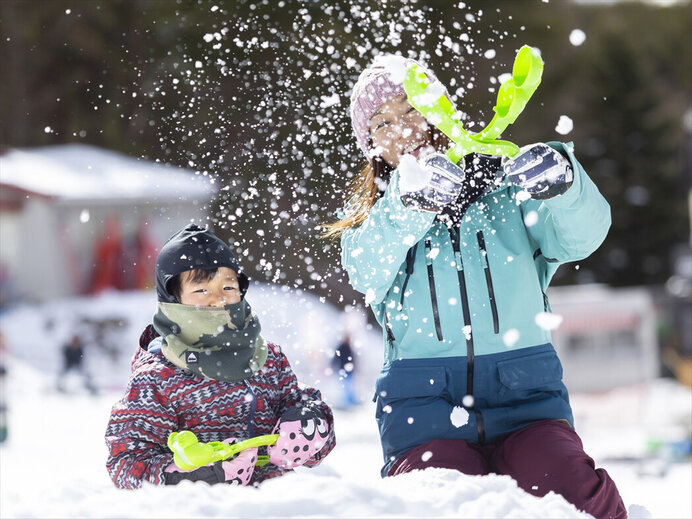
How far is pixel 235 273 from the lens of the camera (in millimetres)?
2666

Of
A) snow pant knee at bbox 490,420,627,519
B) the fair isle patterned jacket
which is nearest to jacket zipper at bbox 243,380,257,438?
the fair isle patterned jacket

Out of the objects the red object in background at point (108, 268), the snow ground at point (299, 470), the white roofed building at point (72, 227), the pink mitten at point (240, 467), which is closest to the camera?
the snow ground at point (299, 470)

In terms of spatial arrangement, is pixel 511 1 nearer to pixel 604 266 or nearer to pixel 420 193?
pixel 604 266

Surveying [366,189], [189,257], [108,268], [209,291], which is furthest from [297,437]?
[108,268]

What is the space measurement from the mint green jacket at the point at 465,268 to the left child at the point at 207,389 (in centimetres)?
36

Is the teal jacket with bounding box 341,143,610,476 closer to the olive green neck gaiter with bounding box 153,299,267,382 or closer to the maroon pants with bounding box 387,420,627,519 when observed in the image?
the maroon pants with bounding box 387,420,627,519

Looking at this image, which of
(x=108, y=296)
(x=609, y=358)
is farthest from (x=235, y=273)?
(x=108, y=296)

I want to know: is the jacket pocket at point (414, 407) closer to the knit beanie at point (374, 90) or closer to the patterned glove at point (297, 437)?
the patterned glove at point (297, 437)

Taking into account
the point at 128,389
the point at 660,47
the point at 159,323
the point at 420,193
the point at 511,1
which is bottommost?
the point at 128,389

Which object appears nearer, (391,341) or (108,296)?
(391,341)

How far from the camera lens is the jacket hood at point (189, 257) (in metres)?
2.57

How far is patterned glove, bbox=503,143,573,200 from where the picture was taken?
2066 mm

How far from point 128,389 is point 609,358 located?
9.40 metres

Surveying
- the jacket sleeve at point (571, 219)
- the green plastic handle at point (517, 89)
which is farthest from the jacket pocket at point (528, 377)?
the green plastic handle at point (517, 89)
